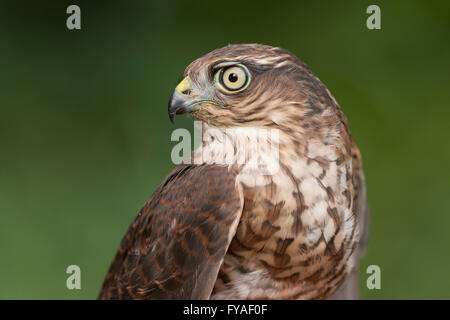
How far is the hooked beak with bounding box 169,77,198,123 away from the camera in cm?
181

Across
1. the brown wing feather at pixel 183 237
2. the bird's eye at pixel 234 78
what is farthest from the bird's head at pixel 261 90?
the brown wing feather at pixel 183 237

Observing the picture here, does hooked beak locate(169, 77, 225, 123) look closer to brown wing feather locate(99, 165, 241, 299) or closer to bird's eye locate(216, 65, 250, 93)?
bird's eye locate(216, 65, 250, 93)

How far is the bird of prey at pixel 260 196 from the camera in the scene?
171 cm

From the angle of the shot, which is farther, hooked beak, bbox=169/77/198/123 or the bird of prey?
hooked beak, bbox=169/77/198/123

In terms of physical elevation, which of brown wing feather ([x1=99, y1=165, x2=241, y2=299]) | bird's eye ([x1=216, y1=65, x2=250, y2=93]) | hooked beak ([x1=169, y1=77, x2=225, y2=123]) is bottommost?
brown wing feather ([x1=99, y1=165, x2=241, y2=299])

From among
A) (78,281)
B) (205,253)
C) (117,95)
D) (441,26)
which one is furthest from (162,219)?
(441,26)

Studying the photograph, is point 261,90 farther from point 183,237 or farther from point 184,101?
point 183,237

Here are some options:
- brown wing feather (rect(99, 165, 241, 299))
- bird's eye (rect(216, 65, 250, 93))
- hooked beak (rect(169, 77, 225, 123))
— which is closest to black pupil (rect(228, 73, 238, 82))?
bird's eye (rect(216, 65, 250, 93))

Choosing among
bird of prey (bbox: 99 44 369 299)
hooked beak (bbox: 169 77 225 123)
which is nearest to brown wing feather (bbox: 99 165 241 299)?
bird of prey (bbox: 99 44 369 299)

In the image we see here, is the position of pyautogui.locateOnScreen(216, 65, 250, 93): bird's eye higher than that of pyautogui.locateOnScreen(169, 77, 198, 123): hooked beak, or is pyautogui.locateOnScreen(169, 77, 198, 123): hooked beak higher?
pyautogui.locateOnScreen(216, 65, 250, 93): bird's eye

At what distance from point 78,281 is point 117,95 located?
1.38m

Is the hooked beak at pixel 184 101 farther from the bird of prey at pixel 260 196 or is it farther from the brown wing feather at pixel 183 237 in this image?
the brown wing feather at pixel 183 237

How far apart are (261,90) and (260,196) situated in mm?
369
